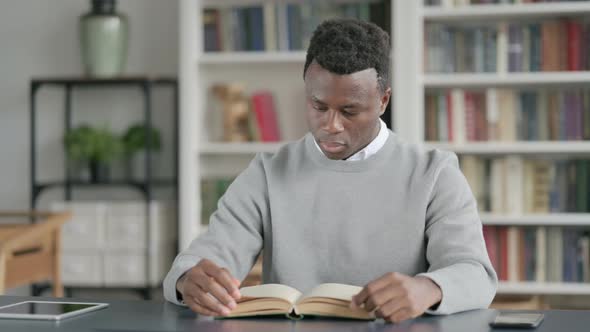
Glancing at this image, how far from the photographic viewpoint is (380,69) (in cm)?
169

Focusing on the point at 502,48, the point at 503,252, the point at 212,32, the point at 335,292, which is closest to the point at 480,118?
the point at 502,48

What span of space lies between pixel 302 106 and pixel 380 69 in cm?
241

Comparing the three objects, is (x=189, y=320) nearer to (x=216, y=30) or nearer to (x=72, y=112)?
(x=216, y=30)

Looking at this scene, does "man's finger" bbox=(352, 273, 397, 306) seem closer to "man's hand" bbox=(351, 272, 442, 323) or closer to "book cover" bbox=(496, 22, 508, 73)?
"man's hand" bbox=(351, 272, 442, 323)

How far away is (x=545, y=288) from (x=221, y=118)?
154 centimetres

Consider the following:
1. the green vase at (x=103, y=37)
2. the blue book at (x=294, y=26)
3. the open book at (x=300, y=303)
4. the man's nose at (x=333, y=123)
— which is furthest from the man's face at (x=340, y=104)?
the green vase at (x=103, y=37)

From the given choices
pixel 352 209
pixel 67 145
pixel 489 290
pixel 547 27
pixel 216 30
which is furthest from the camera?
pixel 67 145

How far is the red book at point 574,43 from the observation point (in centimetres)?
372

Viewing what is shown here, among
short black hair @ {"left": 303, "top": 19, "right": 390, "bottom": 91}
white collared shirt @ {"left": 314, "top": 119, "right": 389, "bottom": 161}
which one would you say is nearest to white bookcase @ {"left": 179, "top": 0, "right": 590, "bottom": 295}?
white collared shirt @ {"left": 314, "top": 119, "right": 389, "bottom": 161}

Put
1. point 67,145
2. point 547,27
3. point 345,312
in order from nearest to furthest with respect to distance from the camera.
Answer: point 345,312, point 547,27, point 67,145

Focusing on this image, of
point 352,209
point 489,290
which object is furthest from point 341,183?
point 489,290

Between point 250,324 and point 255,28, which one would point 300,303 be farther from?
point 255,28

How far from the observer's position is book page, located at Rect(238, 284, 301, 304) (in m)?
1.49

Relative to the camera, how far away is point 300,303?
1467mm
